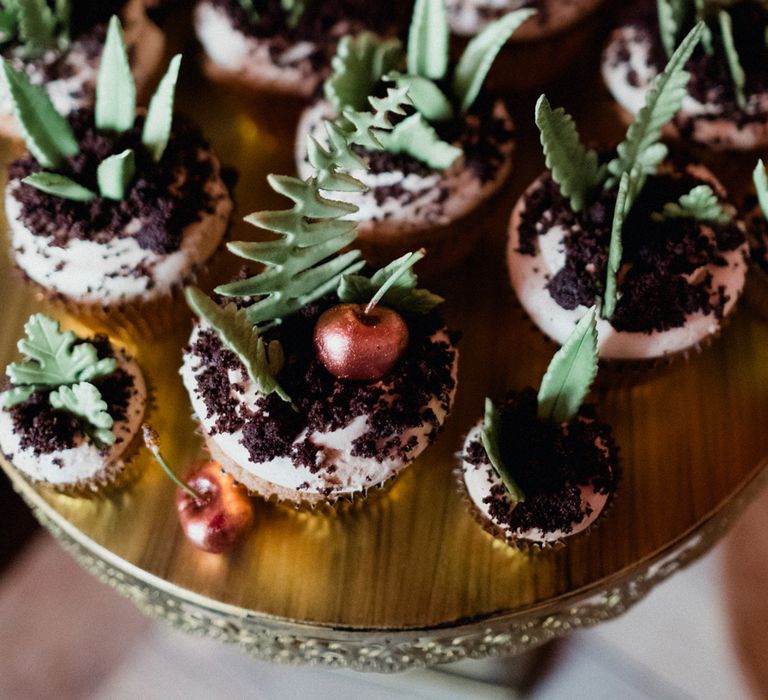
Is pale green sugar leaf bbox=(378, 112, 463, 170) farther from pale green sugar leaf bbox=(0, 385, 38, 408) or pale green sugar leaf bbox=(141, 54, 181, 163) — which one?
pale green sugar leaf bbox=(0, 385, 38, 408)

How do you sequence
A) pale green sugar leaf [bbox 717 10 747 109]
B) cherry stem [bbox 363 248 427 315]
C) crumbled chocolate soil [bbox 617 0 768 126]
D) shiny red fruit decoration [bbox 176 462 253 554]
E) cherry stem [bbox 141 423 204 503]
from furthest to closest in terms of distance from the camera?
crumbled chocolate soil [bbox 617 0 768 126] < pale green sugar leaf [bbox 717 10 747 109] < shiny red fruit decoration [bbox 176 462 253 554] < cherry stem [bbox 141 423 204 503] < cherry stem [bbox 363 248 427 315]

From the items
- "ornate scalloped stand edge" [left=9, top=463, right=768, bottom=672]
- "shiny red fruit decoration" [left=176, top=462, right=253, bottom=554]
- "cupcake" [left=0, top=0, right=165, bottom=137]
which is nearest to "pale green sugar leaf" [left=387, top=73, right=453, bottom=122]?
"cupcake" [left=0, top=0, right=165, bottom=137]

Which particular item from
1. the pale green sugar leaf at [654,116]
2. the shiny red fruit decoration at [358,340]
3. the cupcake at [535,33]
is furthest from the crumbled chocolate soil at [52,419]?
the cupcake at [535,33]

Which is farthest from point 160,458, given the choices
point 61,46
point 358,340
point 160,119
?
point 61,46

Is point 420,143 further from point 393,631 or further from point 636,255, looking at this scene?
point 393,631

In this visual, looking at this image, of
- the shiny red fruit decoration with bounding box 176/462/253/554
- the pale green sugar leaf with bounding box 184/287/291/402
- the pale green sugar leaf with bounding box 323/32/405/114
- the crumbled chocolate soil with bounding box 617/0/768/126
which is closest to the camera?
the pale green sugar leaf with bounding box 184/287/291/402

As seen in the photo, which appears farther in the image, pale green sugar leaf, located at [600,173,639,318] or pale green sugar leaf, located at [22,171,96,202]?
pale green sugar leaf, located at [22,171,96,202]

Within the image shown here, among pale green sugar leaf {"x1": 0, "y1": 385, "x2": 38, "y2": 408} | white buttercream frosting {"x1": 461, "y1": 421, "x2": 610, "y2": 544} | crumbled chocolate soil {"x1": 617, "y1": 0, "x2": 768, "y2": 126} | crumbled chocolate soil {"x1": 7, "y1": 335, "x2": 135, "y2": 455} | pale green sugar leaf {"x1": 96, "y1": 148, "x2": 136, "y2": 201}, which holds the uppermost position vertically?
pale green sugar leaf {"x1": 96, "y1": 148, "x2": 136, "y2": 201}

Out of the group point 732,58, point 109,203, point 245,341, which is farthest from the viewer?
point 732,58
